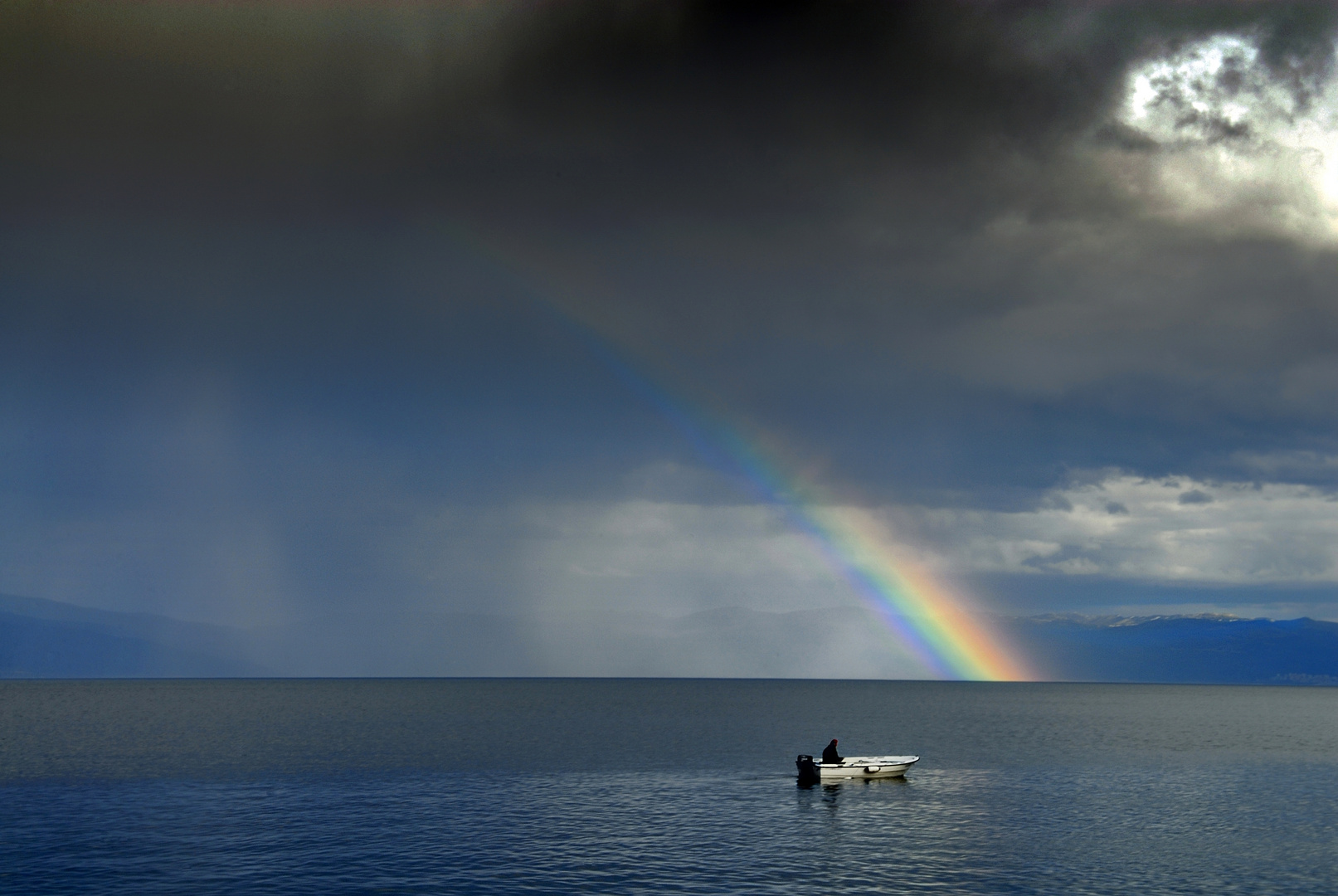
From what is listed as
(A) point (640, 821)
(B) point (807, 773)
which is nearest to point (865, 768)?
(B) point (807, 773)

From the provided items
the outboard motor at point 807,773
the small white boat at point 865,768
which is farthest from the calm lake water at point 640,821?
the outboard motor at point 807,773

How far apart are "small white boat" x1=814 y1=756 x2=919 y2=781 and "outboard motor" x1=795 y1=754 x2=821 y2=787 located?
2.20ft

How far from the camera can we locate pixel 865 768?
89.9 metres

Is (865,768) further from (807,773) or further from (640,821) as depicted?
(640,821)

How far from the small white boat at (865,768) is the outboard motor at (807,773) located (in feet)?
2.20

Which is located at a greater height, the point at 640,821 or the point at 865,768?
the point at 865,768

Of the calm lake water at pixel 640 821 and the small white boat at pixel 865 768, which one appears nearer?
the calm lake water at pixel 640 821

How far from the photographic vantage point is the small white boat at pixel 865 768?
288 feet

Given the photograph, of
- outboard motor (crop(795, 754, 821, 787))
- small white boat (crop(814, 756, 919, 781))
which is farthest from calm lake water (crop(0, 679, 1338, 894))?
outboard motor (crop(795, 754, 821, 787))

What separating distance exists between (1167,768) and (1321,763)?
28.3 m

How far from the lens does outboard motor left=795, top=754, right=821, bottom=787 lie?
85438 mm

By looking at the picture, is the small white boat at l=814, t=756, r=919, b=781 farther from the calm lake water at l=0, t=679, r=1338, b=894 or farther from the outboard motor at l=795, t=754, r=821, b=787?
the calm lake water at l=0, t=679, r=1338, b=894

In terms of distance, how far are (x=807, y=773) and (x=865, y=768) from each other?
7324 mm

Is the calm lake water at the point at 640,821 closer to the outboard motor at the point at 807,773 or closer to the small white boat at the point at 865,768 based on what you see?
the small white boat at the point at 865,768
